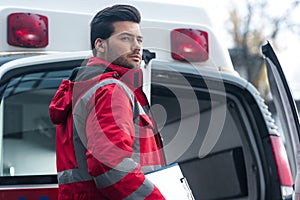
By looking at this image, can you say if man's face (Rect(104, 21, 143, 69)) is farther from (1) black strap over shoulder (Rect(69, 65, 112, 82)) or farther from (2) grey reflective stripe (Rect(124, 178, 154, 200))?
(2) grey reflective stripe (Rect(124, 178, 154, 200))

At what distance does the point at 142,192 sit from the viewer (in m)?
2.17

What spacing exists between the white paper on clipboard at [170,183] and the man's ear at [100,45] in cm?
49

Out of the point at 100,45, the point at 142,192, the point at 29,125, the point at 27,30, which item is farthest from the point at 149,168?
the point at 29,125

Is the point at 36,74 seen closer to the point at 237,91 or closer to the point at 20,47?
the point at 20,47

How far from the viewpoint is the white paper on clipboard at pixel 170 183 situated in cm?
233

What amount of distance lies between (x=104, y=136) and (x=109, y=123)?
0.05m

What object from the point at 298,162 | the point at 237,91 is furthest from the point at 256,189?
the point at 298,162

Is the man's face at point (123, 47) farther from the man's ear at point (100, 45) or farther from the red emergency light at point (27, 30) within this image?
the red emergency light at point (27, 30)

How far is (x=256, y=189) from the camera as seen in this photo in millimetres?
3879

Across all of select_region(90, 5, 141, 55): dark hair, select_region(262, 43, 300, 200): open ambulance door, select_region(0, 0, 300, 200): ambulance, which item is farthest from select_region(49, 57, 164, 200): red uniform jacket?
select_region(262, 43, 300, 200): open ambulance door

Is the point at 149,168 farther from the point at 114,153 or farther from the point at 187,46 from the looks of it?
the point at 187,46

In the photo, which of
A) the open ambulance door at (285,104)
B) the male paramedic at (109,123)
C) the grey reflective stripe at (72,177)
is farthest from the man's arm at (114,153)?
the open ambulance door at (285,104)

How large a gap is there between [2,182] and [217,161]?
1.72m

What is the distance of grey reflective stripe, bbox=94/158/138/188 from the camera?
2141mm
